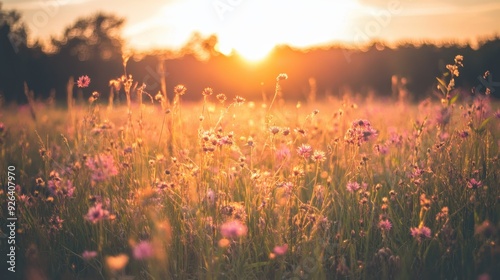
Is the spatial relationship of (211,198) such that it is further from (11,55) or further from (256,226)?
(11,55)

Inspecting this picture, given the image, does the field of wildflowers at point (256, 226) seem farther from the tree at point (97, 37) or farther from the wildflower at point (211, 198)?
the tree at point (97, 37)

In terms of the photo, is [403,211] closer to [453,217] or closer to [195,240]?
[453,217]

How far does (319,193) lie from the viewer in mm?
2566

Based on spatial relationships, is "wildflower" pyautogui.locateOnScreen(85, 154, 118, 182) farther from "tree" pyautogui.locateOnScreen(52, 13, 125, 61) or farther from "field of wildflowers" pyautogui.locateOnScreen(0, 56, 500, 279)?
"tree" pyautogui.locateOnScreen(52, 13, 125, 61)

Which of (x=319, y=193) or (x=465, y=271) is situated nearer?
(x=465, y=271)

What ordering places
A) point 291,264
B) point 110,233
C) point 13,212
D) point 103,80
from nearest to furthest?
point 291,264, point 110,233, point 13,212, point 103,80

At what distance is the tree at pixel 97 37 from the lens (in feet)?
124

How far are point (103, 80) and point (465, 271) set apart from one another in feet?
69.3

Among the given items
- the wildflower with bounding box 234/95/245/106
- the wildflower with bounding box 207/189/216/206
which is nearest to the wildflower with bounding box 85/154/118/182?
the wildflower with bounding box 207/189/216/206

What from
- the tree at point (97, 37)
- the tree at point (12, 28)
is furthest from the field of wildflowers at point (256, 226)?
the tree at point (97, 37)

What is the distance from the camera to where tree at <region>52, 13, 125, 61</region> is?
124ft

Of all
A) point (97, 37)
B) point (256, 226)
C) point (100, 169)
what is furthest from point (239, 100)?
point (97, 37)

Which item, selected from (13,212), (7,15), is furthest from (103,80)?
(13,212)

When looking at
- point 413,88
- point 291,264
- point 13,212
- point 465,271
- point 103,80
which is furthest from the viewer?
point 103,80
